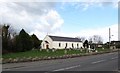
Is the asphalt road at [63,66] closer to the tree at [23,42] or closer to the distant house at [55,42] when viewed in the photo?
the tree at [23,42]

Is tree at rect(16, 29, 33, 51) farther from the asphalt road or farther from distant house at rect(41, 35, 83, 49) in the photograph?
distant house at rect(41, 35, 83, 49)

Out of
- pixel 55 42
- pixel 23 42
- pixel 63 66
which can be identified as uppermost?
pixel 55 42

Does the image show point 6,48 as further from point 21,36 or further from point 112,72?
point 112,72

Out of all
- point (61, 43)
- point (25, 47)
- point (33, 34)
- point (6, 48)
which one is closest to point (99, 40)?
point (61, 43)

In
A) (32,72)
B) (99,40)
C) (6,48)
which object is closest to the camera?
(32,72)

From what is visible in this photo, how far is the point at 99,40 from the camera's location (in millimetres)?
168125

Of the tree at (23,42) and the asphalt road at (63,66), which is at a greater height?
the tree at (23,42)

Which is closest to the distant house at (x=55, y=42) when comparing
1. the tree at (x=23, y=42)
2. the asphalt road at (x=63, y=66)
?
the tree at (x=23, y=42)

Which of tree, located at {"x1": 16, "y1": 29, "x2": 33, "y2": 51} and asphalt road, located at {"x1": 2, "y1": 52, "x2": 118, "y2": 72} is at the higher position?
tree, located at {"x1": 16, "y1": 29, "x2": 33, "y2": 51}

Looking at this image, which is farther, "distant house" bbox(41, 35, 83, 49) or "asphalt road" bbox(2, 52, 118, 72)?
"distant house" bbox(41, 35, 83, 49)

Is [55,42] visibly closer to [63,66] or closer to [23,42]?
[23,42]

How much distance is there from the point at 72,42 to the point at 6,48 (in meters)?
75.5

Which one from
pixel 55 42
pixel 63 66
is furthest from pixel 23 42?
pixel 55 42

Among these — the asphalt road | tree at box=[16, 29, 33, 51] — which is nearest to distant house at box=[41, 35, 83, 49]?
tree at box=[16, 29, 33, 51]
